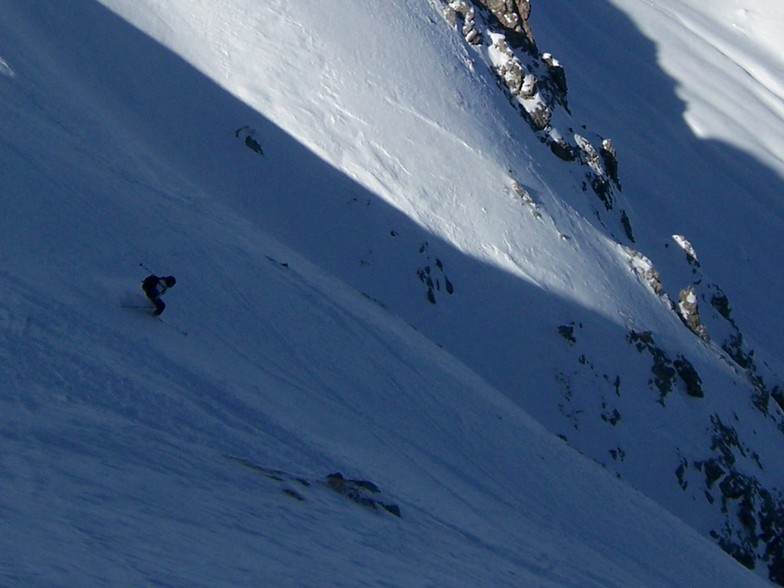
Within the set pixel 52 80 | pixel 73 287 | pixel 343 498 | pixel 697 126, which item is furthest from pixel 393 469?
pixel 697 126

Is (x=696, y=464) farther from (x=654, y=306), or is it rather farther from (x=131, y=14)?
(x=131, y=14)

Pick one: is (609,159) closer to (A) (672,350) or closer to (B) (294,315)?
(A) (672,350)

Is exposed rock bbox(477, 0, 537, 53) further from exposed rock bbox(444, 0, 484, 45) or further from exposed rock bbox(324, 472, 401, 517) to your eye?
exposed rock bbox(324, 472, 401, 517)

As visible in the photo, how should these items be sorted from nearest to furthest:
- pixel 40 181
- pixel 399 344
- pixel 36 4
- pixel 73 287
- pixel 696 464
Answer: pixel 73 287, pixel 40 181, pixel 399 344, pixel 36 4, pixel 696 464

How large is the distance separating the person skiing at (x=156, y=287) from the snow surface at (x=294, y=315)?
0.91 feet

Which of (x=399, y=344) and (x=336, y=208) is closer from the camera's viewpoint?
(x=399, y=344)

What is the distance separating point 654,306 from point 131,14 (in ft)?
47.8

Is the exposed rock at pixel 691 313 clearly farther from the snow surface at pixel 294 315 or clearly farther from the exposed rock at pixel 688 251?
the exposed rock at pixel 688 251

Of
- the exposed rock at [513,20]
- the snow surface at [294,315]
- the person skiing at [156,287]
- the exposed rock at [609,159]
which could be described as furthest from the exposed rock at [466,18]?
the person skiing at [156,287]

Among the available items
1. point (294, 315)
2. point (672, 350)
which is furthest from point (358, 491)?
point (672, 350)

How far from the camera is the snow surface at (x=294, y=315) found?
8.59 m

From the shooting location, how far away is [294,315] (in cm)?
1555

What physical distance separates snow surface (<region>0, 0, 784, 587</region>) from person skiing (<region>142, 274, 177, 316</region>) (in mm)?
277

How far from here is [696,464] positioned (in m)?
25.0
